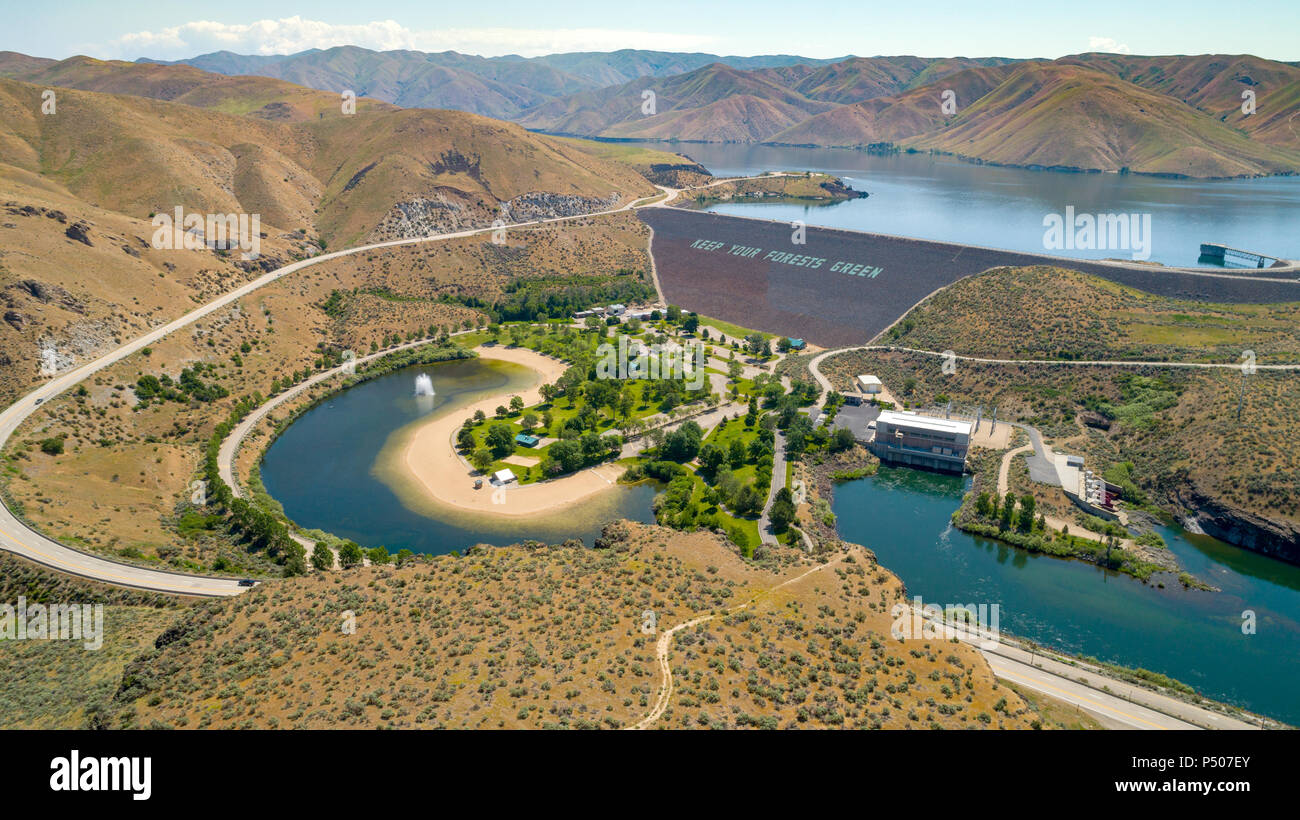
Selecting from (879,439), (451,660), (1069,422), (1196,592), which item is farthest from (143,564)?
(1069,422)

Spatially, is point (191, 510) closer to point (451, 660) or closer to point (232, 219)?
point (451, 660)

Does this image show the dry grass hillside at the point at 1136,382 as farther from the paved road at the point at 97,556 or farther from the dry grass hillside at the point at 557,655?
the paved road at the point at 97,556

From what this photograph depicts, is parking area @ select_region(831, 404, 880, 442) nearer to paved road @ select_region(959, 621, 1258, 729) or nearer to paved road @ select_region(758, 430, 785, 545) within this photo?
paved road @ select_region(758, 430, 785, 545)

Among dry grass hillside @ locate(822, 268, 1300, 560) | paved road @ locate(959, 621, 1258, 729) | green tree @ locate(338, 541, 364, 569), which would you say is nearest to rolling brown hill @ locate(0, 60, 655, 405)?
green tree @ locate(338, 541, 364, 569)

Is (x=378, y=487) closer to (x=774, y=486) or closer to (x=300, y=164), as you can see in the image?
(x=774, y=486)

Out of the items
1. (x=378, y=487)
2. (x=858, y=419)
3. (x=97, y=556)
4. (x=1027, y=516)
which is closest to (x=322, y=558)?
(x=97, y=556)

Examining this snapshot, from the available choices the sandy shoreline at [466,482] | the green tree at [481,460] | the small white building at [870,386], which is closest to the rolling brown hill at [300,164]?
the sandy shoreline at [466,482]
